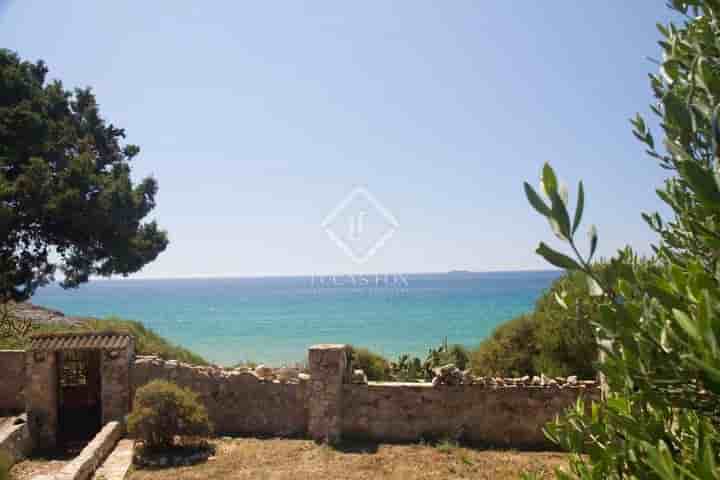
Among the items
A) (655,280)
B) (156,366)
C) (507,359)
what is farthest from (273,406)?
(655,280)

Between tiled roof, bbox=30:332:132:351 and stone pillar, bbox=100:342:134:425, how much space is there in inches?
7.7

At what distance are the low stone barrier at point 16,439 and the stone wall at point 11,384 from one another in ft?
5.04

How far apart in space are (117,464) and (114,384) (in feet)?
8.18

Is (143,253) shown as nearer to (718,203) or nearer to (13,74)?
(13,74)

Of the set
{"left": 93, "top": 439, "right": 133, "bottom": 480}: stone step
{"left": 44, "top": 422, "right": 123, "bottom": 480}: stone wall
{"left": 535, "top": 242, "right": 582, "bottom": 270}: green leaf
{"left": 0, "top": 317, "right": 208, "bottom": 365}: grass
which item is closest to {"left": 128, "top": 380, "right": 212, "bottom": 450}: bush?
{"left": 93, "top": 439, "right": 133, "bottom": 480}: stone step

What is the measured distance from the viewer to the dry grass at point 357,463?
822 centimetres

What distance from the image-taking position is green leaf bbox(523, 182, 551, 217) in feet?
5.15

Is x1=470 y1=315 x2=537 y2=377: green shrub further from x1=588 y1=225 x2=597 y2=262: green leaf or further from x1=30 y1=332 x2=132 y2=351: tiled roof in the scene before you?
x1=588 y1=225 x2=597 y2=262: green leaf

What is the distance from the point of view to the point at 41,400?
1032cm

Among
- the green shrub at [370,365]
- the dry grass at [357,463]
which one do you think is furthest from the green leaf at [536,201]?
the green shrub at [370,365]

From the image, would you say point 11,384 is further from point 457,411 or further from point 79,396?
point 457,411

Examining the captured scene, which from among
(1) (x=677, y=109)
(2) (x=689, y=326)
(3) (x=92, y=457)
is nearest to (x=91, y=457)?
(3) (x=92, y=457)

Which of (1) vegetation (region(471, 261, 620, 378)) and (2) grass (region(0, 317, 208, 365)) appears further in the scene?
(2) grass (region(0, 317, 208, 365))

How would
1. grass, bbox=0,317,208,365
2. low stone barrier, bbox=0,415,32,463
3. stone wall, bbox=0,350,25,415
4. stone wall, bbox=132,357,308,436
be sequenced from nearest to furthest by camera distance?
low stone barrier, bbox=0,415,32,463, stone wall, bbox=132,357,308,436, stone wall, bbox=0,350,25,415, grass, bbox=0,317,208,365
